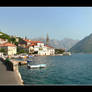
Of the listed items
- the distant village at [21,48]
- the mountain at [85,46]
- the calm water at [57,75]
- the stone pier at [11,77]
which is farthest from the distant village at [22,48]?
the stone pier at [11,77]

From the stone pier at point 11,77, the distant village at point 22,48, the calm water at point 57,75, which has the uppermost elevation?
the distant village at point 22,48

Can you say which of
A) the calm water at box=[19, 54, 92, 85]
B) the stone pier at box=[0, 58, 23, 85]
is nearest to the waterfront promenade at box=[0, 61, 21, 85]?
the stone pier at box=[0, 58, 23, 85]

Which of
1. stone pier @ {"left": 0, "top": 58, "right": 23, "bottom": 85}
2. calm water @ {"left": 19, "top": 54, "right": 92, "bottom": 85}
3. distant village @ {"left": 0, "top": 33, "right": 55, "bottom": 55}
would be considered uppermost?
distant village @ {"left": 0, "top": 33, "right": 55, "bottom": 55}

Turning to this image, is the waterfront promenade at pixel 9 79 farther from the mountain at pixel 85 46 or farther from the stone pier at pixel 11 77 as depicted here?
the mountain at pixel 85 46

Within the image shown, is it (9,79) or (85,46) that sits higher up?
(85,46)

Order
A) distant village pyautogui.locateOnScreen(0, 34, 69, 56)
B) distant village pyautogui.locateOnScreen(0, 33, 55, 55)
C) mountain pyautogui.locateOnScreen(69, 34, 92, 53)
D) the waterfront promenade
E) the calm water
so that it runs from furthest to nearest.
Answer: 1. mountain pyautogui.locateOnScreen(69, 34, 92, 53)
2. distant village pyautogui.locateOnScreen(0, 34, 69, 56)
3. distant village pyautogui.locateOnScreen(0, 33, 55, 55)
4. the calm water
5. the waterfront promenade

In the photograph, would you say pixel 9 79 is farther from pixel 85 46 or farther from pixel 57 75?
pixel 85 46

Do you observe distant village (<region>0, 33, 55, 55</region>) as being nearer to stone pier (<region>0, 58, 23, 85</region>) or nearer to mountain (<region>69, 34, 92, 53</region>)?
mountain (<region>69, 34, 92, 53</region>)

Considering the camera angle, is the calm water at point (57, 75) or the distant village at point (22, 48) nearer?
the calm water at point (57, 75)

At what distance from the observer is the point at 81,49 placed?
94125 millimetres

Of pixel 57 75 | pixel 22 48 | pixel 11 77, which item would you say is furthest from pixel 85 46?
pixel 11 77
